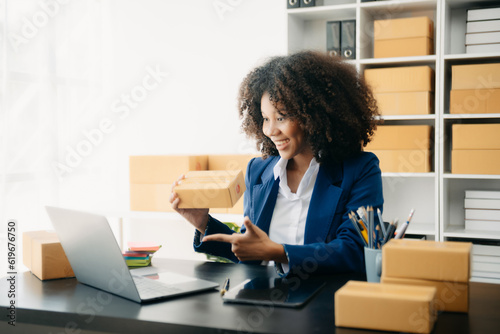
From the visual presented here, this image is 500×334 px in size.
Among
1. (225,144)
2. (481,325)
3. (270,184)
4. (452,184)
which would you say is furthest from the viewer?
(225,144)

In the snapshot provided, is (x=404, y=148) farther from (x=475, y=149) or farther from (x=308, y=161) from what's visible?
(x=308, y=161)

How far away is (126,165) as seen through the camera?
412cm

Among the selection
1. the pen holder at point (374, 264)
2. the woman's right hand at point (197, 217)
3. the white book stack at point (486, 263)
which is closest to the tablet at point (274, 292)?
the pen holder at point (374, 264)

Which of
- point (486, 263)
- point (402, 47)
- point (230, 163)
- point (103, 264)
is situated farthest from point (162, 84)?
point (103, 264)

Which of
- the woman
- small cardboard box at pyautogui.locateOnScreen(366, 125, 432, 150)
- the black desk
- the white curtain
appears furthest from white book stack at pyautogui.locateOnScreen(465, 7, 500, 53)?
the white curtain

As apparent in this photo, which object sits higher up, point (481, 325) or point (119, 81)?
point (119, 81)

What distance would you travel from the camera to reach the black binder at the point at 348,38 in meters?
3.12

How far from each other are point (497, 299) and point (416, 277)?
0.23 metres

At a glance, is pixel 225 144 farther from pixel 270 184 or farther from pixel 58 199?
pixel 270 184

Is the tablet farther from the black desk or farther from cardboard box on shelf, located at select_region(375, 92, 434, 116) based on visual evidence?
cardboard box on shelf, located at select_region(375, 92, 434, 116)

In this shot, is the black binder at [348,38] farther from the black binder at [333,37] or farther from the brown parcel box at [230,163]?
the brown parcel box at [230,163]

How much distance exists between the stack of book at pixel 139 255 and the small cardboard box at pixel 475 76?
2093mm

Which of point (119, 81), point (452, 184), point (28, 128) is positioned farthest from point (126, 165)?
point (452, 184)

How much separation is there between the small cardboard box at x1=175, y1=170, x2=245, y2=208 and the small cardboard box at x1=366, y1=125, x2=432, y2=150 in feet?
5.91
